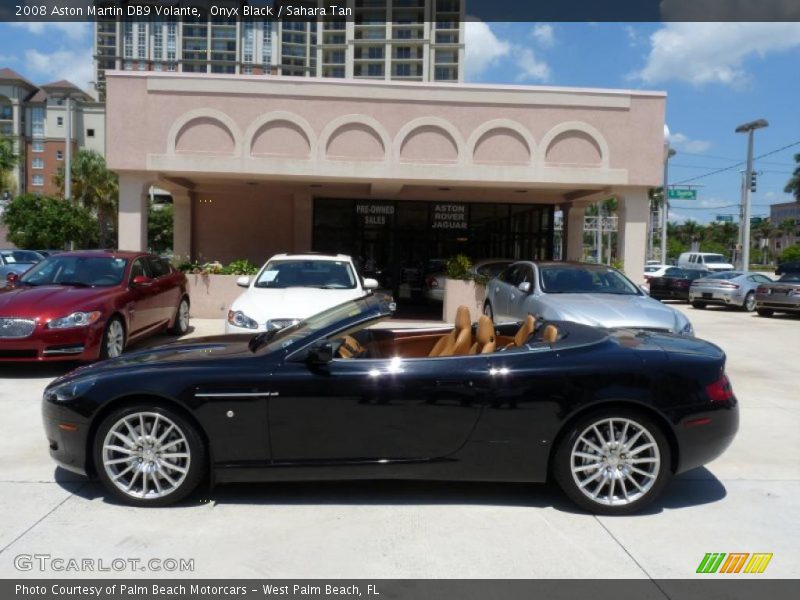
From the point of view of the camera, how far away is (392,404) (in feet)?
14.6

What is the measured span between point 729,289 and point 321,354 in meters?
20.6

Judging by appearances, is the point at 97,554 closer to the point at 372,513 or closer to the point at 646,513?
the point at 372,513

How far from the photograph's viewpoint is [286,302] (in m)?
9.12

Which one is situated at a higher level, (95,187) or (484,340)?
(95,187)

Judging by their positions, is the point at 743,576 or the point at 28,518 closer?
the point at 743,576

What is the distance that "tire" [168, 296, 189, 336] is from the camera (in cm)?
1225

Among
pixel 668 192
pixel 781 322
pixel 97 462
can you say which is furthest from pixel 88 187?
pixel 97 462

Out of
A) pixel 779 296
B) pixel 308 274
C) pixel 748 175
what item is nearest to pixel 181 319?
pixel 308 274

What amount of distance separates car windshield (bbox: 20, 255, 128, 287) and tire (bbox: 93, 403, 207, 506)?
5779 millimetres

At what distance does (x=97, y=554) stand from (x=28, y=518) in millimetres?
790

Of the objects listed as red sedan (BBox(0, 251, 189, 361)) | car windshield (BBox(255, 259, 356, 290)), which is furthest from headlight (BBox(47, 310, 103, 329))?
car windshield (BBox(255, 259, 356, 290))

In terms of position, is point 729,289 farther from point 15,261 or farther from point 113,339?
point 15,261

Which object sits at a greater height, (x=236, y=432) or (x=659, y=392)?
(x=659, y=392)

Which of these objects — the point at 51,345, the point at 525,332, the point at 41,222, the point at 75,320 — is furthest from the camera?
the point at 41,222
